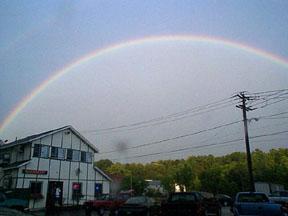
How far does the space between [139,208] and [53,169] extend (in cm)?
1828

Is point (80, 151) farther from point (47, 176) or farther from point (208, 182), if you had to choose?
point (208, 182)

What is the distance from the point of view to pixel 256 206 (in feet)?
42.2

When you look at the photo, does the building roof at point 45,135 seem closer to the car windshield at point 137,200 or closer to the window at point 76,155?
the window at point 76,155

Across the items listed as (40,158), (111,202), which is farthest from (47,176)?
(111,202)

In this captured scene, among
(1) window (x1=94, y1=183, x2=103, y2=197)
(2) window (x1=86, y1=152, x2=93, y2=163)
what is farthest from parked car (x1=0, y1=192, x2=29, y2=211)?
(1) window (x1=94, y1=183, x2=103, y2=197)

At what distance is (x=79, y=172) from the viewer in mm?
36406

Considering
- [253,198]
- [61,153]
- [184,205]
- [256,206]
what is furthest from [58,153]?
[256,206]

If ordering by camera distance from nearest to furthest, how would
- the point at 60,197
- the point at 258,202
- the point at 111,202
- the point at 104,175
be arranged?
the point at 258,202
the point at 111,202
the point at 60,197
the point at 104,175

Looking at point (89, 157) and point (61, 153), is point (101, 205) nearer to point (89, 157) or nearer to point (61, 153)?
point (61, 153)

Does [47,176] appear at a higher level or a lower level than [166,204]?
higher

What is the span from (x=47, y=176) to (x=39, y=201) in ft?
8.46

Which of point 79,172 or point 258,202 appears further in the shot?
point 79,172

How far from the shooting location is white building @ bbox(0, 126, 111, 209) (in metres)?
31.5

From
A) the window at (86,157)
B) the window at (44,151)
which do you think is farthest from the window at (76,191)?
the window at (44,151)
